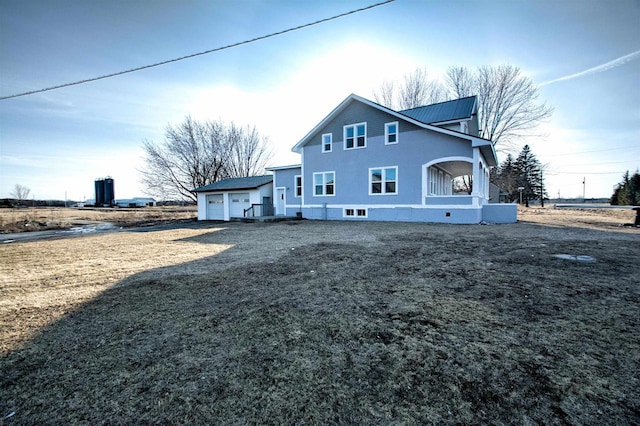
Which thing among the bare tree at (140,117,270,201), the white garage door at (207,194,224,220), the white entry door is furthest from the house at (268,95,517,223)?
the bare tree at (140,117,270,201)

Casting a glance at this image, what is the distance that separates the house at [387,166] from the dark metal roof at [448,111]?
0.06 meters

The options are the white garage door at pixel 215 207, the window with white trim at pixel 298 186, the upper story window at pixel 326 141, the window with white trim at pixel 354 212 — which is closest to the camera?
the window with white trim at pixel 354 212

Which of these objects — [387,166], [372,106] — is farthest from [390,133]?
[372,106]

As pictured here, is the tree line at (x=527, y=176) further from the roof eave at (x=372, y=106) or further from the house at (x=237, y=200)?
the house at (x=237, y=200)

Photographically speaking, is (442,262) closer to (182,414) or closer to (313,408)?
(313,408)

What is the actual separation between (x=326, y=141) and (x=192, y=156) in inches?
820

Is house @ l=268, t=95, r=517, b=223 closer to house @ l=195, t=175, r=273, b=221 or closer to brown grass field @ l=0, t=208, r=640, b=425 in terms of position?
house @ l=195, t=175, r=273, b=221

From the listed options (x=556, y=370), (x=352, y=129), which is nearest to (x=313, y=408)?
(x=556, y=370)

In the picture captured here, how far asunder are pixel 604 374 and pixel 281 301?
10.3 ft

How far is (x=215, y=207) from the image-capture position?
23109mm

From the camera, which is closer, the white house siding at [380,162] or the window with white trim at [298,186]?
the white house siding at [380,162]

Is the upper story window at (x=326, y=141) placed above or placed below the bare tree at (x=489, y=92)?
below

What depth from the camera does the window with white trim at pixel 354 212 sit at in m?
17.0

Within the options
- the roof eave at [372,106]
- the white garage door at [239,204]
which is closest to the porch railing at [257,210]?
the white garage door at [239,204]
